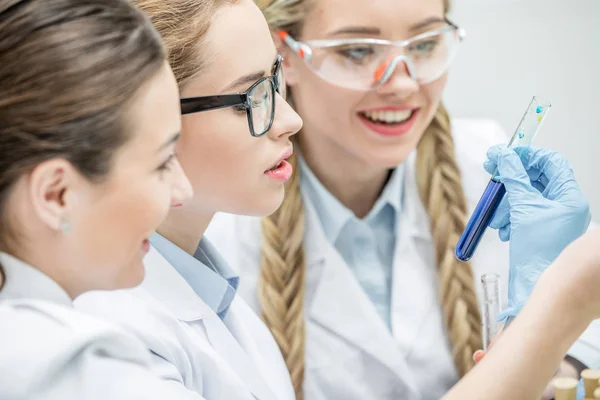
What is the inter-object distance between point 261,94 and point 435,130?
822 mm

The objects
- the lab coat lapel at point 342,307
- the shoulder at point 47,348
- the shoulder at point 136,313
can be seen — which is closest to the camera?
the shoulder at point 47,348

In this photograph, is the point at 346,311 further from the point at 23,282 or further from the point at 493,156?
the point at 23,282

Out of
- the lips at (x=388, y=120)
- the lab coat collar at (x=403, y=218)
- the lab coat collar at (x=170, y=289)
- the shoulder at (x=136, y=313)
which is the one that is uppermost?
the shoulder at (x=136, y=313)

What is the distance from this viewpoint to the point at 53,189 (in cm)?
69

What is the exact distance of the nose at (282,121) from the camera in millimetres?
1057

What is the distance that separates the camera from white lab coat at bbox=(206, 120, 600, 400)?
155 centimetres

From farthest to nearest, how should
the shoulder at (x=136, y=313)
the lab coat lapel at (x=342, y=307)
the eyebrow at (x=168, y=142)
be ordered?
the lab coat lapel at (x=342, y=307) < the shoulder at (x=136, y=313) < the eyebrow at (x=168, y=142)

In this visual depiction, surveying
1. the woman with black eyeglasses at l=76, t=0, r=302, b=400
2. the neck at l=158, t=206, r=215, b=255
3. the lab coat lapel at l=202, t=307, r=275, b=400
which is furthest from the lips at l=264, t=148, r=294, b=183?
the lab coat lapel at l=202, t=307, r=275, b=400

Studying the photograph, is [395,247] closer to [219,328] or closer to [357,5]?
[357,5]

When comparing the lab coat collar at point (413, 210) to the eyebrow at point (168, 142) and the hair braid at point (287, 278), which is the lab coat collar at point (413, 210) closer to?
the hair braid at point (287, 278)

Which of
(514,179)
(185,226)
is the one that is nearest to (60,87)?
(185,226)

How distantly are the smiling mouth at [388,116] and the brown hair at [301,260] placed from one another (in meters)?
0.22

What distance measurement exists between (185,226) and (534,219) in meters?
0.48

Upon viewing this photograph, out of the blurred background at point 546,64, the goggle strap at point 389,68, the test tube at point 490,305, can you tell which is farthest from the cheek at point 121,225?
the blurred background at point 546,64
